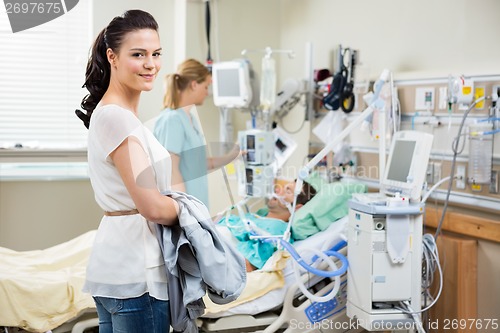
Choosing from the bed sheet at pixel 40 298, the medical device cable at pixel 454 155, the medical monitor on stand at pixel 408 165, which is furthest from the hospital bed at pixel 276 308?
the bed sheet at pixel 40 298

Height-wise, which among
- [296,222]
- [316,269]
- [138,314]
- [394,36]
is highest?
[394,36]

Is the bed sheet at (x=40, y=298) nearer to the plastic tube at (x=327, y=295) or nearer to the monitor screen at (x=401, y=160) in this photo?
the plastic tube at (x=327, y=295)

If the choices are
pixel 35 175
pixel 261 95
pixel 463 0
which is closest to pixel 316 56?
pixel 261 95

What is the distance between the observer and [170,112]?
10.4 ft

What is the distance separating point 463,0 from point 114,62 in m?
2.06

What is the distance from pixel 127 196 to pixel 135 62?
1.07ft

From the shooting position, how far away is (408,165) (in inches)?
110

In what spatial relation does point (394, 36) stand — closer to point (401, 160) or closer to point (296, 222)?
point (401, 160)

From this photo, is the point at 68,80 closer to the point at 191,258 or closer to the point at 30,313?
the point at 30,313

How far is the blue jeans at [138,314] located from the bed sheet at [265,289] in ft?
4.29

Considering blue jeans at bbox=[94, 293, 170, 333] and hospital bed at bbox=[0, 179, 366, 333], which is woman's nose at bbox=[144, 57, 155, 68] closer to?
blue jeans at bbox=[94, 293, 170, 333]

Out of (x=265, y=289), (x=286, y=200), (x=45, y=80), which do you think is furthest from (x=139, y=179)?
(x=45, y=80)

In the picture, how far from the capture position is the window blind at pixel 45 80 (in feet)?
13.7

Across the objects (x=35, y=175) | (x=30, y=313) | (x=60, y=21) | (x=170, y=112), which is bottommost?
(x=30, y=313)
